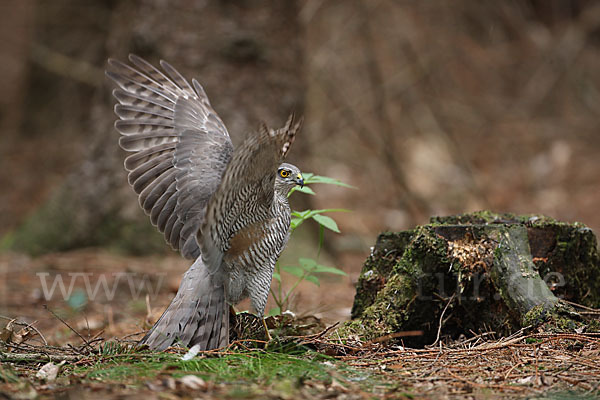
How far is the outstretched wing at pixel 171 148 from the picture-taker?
3549 mm

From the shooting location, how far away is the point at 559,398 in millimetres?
2201

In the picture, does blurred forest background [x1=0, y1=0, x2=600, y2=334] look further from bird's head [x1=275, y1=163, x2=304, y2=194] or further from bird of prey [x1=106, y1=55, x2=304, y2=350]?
bird's head [x1=275, y1=163, x2=304, y2=194]

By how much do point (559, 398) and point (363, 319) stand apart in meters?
1.38

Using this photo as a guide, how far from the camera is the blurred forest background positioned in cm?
632

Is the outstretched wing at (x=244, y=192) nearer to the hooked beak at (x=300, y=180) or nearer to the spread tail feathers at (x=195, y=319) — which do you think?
the spread tail feathers at (x=195, y=319)

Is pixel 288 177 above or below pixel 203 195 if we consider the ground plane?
above

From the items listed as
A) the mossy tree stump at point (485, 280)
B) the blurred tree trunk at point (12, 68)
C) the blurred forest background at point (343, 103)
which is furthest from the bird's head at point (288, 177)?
Answer: the blurred tree trunk at point (12, 68)

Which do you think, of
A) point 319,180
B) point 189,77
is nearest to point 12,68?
point 189,77

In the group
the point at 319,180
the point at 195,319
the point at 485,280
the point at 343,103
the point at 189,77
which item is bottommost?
the point at 195,319

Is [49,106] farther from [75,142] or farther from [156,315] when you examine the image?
[156,315]

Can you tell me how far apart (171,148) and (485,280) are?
2.14 meters

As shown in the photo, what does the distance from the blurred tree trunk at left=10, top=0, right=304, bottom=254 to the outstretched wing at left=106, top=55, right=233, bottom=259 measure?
2064 millimetres

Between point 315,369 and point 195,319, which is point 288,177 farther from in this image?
point 315,369

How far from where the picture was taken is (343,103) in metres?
8.11
